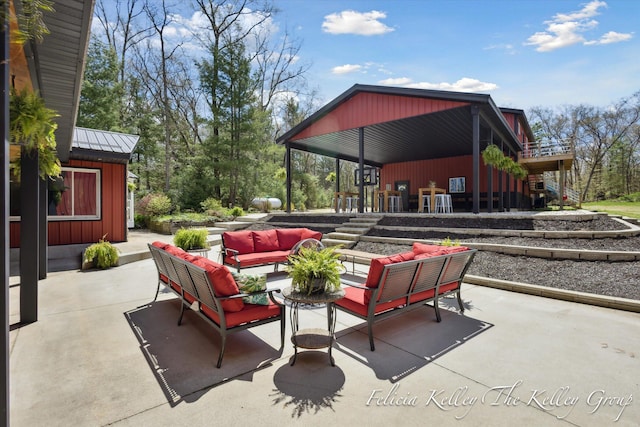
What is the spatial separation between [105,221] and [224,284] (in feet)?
26.4

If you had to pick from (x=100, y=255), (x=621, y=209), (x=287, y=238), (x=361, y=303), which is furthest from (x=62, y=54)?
(x=621, y=209)

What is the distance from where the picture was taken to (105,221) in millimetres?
8852

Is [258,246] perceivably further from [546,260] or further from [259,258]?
[546,260]

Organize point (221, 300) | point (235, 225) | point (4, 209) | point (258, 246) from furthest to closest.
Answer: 1. point (235, 225)
2. point (258, 246)
3. point (221, 300)
4. point (4, 209)

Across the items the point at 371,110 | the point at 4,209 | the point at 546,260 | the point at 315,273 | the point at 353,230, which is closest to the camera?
the point at 4,209

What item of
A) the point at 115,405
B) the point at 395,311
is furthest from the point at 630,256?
the point at 115,405

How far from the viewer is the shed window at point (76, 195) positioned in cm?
811

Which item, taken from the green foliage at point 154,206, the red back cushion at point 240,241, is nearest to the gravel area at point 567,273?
the red back cushion at point 240,241

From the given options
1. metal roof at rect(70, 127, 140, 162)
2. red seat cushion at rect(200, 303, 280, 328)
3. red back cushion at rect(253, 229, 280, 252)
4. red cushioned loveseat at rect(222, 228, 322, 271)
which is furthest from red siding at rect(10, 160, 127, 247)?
red seat cushion at rect(200, 303, 280, 328)

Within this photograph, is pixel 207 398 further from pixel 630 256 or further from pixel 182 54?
pixel 182 54

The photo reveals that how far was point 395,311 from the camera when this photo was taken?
10.7 ft

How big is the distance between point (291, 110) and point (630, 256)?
2456 cm

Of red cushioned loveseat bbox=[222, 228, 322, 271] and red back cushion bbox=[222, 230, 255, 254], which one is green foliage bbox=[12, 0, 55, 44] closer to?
red cushioned loveseat bbox=[222, 228, 322, 271]

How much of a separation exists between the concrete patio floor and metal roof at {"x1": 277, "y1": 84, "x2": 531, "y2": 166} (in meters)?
6.89
